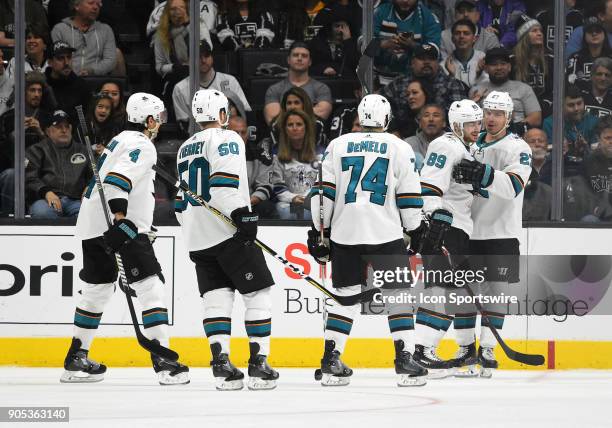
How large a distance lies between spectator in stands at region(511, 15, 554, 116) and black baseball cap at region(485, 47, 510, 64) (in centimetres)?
4

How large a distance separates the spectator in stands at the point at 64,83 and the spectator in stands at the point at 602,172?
2.87 m

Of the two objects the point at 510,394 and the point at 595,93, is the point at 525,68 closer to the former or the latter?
the point at 595,93

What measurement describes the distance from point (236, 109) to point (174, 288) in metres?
1.13

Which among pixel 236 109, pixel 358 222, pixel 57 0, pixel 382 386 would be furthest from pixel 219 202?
pixel 57 0

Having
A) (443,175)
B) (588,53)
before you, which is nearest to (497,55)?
(588,53)

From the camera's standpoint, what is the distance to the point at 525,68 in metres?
8.55

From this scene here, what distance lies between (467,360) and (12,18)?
10.4 ft

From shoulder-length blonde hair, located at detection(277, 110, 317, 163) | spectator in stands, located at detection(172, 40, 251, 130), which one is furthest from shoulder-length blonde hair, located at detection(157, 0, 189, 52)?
shoulder-length blonde hair, located at detection(277, 110, 317, 163)

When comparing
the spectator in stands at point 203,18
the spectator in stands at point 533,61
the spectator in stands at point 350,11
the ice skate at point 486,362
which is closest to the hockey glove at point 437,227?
the ice skate at point 486,362

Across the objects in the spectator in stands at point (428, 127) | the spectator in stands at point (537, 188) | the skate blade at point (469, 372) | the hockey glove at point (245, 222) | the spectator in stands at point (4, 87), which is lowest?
the skate blade at point (469, 372)

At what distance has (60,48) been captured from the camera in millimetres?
8469

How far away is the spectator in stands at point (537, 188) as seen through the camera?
8.27 metres

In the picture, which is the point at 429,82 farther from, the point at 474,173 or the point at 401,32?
the point at 474,173

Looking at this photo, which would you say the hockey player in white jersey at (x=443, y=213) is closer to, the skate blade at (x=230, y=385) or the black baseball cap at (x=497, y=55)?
the skate blade at (x=230, y=385)
